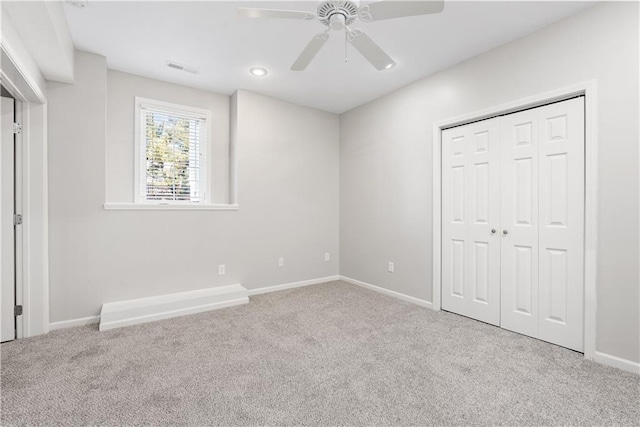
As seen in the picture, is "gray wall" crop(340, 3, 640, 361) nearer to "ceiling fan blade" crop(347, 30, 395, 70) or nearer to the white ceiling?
the white ceiling

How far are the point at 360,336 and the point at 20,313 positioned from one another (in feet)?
9.78

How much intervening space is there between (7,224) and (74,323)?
1059 millimetres

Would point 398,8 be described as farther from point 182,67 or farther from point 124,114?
→ point 124,114

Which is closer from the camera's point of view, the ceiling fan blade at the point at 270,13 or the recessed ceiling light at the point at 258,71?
the ceiling fan blade at the point at 270,13

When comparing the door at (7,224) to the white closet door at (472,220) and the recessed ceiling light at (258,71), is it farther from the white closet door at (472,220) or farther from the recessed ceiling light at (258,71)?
the white closet door at (472,220)

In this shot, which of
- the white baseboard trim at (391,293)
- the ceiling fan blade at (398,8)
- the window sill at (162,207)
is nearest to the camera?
the ceiling fan blade at (398,8)

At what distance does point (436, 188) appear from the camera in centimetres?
334

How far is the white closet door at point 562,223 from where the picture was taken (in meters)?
2.36

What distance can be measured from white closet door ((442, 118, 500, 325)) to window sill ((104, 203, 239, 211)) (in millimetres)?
2578

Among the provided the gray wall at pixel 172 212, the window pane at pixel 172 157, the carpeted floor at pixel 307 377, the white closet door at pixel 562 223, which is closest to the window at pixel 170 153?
the window pane at pixel 172 157

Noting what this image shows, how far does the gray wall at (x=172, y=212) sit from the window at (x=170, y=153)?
122mm

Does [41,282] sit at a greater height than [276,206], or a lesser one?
lesser

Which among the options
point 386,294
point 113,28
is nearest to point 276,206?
point 386,294

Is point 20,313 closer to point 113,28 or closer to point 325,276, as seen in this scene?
point 113,28
